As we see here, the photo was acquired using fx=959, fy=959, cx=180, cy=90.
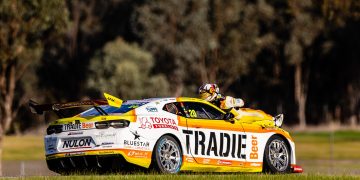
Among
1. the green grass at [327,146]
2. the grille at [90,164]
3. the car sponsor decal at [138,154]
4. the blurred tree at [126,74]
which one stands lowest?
the grille at [90,164]

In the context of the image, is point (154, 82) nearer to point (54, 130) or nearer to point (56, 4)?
point (56, 4)

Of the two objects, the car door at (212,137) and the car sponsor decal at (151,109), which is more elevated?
the car sponsor decal at (151,109)

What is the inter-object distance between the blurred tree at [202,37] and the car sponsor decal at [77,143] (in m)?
53.2

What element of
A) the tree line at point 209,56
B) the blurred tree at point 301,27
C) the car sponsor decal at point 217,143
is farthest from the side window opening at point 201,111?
the blurred tree at point 301,27

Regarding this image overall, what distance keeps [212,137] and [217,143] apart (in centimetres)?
17

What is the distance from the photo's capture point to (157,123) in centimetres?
1534

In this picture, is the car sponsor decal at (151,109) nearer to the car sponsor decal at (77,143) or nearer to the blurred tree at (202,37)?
the car sponsor decal at (77,143)

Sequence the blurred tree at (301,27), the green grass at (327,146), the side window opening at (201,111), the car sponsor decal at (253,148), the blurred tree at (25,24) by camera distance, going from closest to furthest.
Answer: the side window opening at (201,111) < the car sponsor decal at (253,148) < the green grass at (327,146) < the blurred tree at (25,24) < the blurred tree at (301,27)

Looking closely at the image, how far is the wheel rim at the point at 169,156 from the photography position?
15352 millimetres

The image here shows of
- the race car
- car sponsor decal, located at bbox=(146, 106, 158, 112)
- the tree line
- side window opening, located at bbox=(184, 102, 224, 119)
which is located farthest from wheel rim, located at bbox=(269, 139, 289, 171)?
the tree line

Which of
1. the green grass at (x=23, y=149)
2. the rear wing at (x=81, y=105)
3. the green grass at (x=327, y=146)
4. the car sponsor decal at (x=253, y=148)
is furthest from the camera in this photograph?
the green grass at (x=23, y=149)

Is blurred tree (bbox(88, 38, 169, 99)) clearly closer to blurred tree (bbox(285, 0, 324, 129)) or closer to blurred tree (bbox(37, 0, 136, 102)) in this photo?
blurred tree (bbox(37, 0, 136, 102))

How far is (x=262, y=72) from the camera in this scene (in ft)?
249

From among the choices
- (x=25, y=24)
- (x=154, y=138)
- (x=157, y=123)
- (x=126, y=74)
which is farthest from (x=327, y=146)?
(x=154, y=138)
